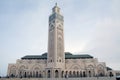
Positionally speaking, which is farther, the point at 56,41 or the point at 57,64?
the point at 56,41

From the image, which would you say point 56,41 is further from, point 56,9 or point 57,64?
point 56,9

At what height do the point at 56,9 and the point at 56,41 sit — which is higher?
the point at 56,9

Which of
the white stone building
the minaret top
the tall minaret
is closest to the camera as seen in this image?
the tall minaret

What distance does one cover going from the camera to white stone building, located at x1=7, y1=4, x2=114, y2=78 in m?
68.9

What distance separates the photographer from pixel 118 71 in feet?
242

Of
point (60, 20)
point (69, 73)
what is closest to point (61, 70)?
point (69, 73)

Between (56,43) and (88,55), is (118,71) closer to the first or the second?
(88,55)

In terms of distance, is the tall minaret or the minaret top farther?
the minaret top

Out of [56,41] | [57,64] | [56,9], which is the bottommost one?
[57,64]

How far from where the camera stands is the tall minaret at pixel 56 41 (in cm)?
6862

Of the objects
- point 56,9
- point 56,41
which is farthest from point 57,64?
point 56,9

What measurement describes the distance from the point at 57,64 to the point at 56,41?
892cm

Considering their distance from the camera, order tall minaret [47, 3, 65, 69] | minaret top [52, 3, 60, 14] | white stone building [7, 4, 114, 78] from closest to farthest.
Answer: tall minaret [47, 3, 65, 69] < white stone building [7, 4, 114, 78] < minaret top [52, 3, 60, 14]

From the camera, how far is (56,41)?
70125mm
